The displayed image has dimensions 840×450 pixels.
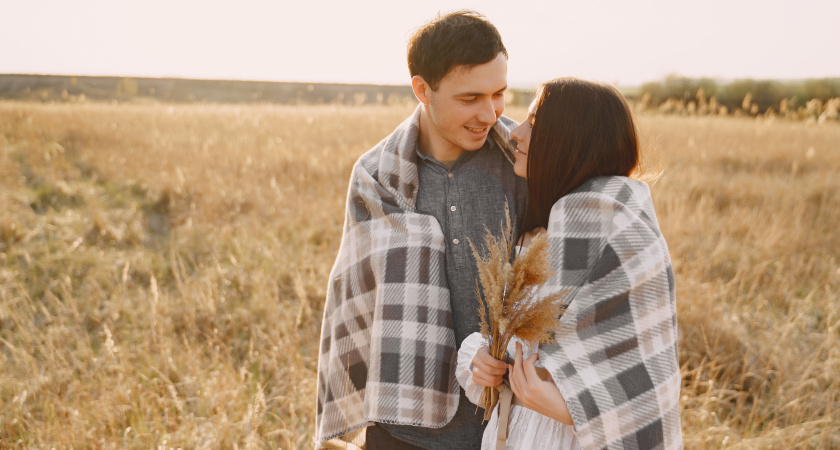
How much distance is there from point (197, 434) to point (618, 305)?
2299 millimetres

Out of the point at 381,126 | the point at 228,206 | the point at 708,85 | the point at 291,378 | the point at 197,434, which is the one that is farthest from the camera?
the point at 708,85

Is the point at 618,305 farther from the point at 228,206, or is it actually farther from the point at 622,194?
the point at 228,206

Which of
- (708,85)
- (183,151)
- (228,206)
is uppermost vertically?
(708,85)

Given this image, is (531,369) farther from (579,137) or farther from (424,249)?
(424,249)

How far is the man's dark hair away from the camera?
2.20 metres

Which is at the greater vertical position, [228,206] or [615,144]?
[615,144]

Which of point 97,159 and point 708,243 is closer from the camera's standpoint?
point 708,243

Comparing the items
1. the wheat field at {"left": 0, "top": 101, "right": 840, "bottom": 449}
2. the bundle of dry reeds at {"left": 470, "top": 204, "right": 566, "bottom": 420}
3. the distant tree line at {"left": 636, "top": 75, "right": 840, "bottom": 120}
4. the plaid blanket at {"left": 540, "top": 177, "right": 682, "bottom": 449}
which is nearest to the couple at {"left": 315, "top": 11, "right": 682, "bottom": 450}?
the plaid blanket at {"left": 540, "top": 177, "right": 682, "bottom": 449}

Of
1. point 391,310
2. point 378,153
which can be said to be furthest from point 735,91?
point 391,310

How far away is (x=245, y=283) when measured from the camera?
4.09m

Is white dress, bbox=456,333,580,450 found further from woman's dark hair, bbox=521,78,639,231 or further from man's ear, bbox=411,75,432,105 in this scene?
man's ear, bbox=411,75,432,105

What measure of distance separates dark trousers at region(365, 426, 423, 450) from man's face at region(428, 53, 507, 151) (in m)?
1.36

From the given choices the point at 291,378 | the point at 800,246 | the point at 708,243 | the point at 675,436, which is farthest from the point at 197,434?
the point at 800,246

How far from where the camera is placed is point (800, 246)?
14.7ft
